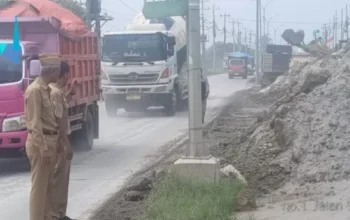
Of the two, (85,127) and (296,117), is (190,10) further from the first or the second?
(85,127)

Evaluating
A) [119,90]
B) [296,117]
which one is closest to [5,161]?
[296,117]

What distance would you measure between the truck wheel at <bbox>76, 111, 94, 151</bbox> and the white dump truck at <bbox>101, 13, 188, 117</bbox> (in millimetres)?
8887

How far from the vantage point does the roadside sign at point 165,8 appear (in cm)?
1041

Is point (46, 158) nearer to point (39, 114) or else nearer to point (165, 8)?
point (39, 114)

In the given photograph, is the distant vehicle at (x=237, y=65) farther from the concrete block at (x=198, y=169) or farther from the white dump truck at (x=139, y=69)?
the concrete block at (x=198, y=169)

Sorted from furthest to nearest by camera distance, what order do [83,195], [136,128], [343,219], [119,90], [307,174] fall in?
1. [119,90]
2. [136,128]
3. [83,195]
4. [307,174]
5. [343,219]

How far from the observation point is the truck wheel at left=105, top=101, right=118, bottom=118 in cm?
2625

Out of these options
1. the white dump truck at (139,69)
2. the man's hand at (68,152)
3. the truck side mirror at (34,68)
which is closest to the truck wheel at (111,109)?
the white dump truck at (139,69)

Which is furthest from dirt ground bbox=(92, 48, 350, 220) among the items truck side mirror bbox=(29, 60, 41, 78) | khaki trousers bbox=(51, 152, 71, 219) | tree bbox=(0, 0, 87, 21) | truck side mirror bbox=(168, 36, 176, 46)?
tree bbox=(0, 0, 87, 21)

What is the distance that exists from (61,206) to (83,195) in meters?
2.54

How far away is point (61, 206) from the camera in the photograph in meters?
8.85

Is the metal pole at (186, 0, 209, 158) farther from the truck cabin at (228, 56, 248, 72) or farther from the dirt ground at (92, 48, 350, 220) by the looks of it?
the truck cabin at (228, 56, 248, 72)

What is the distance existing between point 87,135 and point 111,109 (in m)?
10.0

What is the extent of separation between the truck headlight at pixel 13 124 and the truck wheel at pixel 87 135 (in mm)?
3280
